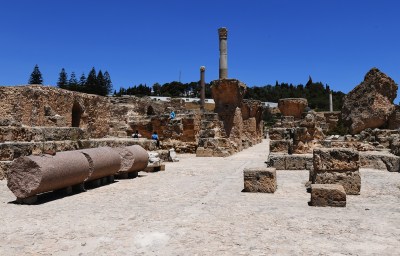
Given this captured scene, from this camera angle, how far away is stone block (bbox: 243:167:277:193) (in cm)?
742

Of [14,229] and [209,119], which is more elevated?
[209,119]

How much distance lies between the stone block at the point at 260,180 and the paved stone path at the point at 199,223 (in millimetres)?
225

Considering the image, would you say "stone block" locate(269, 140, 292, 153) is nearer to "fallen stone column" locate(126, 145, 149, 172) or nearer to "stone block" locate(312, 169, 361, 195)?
"fallen stone column" locate(126, 145, 149, 172)

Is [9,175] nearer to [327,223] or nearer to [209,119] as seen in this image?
[327,223]

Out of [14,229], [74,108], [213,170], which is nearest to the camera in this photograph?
[14,229]

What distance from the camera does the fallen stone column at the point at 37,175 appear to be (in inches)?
248

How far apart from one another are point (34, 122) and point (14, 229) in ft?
49.4

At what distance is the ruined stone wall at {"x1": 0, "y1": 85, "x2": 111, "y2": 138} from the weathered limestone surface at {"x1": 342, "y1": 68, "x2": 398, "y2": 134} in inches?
506

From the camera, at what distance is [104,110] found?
24562 mm

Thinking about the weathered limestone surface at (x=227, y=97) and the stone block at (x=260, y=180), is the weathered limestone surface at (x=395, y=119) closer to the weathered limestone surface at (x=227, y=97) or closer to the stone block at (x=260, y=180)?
the weathered limestone surface at (x=227, y=97)

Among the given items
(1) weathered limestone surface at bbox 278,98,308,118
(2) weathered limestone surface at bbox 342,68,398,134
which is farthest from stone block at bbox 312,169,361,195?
(1) weathered limestone surface at bbox 278,98,308,118

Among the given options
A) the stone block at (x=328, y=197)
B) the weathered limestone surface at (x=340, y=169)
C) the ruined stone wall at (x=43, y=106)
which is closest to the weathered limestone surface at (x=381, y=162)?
the weathered limestone surface at (x=340, y=169)

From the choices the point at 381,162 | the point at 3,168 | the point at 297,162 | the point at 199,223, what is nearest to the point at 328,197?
the point at 199,223

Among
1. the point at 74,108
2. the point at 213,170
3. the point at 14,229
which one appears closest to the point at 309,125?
the point at 213,170
